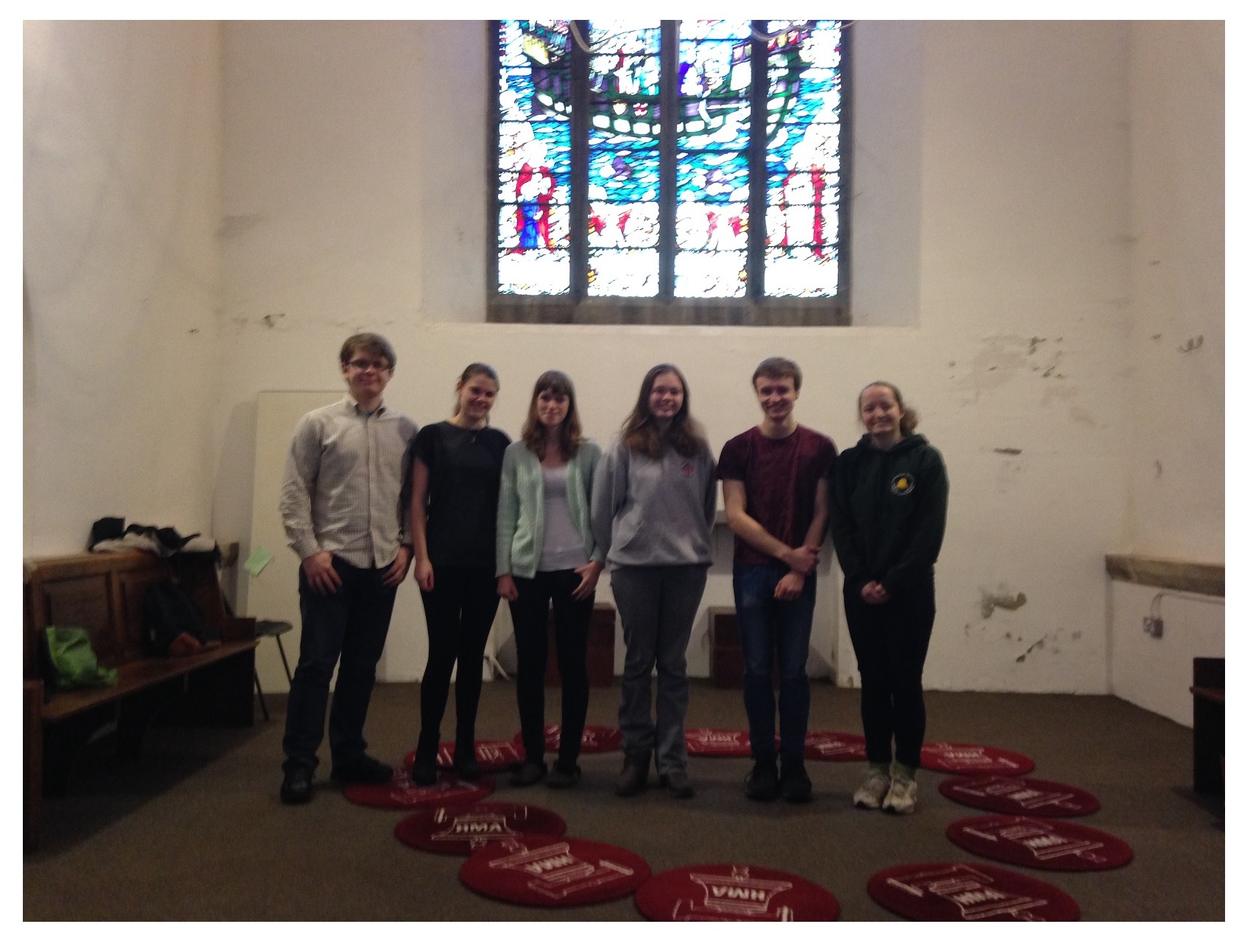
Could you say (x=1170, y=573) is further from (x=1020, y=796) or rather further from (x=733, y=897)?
(x=733, y=897)

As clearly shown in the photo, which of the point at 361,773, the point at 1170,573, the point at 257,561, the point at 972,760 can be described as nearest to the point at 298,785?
the point at 361,773

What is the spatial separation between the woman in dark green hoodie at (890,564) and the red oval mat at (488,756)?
4.11 feet

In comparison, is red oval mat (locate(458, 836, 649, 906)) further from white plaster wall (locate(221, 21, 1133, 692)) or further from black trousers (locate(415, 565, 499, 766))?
white plaster wall (locate(221, 21, 1133, 692))

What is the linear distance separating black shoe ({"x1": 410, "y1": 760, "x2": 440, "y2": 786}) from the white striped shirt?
0.70 meters

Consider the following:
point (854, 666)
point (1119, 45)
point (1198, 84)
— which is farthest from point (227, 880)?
point (1119, 45)

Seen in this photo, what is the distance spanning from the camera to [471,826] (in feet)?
8.96

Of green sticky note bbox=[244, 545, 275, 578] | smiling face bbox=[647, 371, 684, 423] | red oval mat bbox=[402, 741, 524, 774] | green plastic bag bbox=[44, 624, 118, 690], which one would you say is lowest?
red oval mat bbox=[402, 741, 524, 774]

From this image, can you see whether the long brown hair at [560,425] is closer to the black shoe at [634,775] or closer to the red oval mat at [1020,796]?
the black shoe at [634,775]

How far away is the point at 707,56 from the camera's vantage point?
612cm

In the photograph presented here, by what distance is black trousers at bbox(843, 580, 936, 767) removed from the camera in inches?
115

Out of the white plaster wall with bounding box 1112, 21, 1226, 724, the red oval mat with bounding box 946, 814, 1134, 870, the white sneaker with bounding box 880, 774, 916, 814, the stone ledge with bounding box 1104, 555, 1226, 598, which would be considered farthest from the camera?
the white plaster wall with bounding box 1112, 21, 1226, 724

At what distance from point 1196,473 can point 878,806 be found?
2734 millimetres

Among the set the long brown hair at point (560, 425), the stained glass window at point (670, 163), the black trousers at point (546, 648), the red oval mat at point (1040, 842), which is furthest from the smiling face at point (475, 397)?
the stained glass window at point (670, 163)

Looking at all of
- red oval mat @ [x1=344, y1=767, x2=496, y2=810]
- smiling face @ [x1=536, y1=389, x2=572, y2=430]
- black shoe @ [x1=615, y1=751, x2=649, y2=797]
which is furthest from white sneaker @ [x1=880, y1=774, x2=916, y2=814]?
smiling face @ [x1=536, y1=389, x2=572, y2=430]
